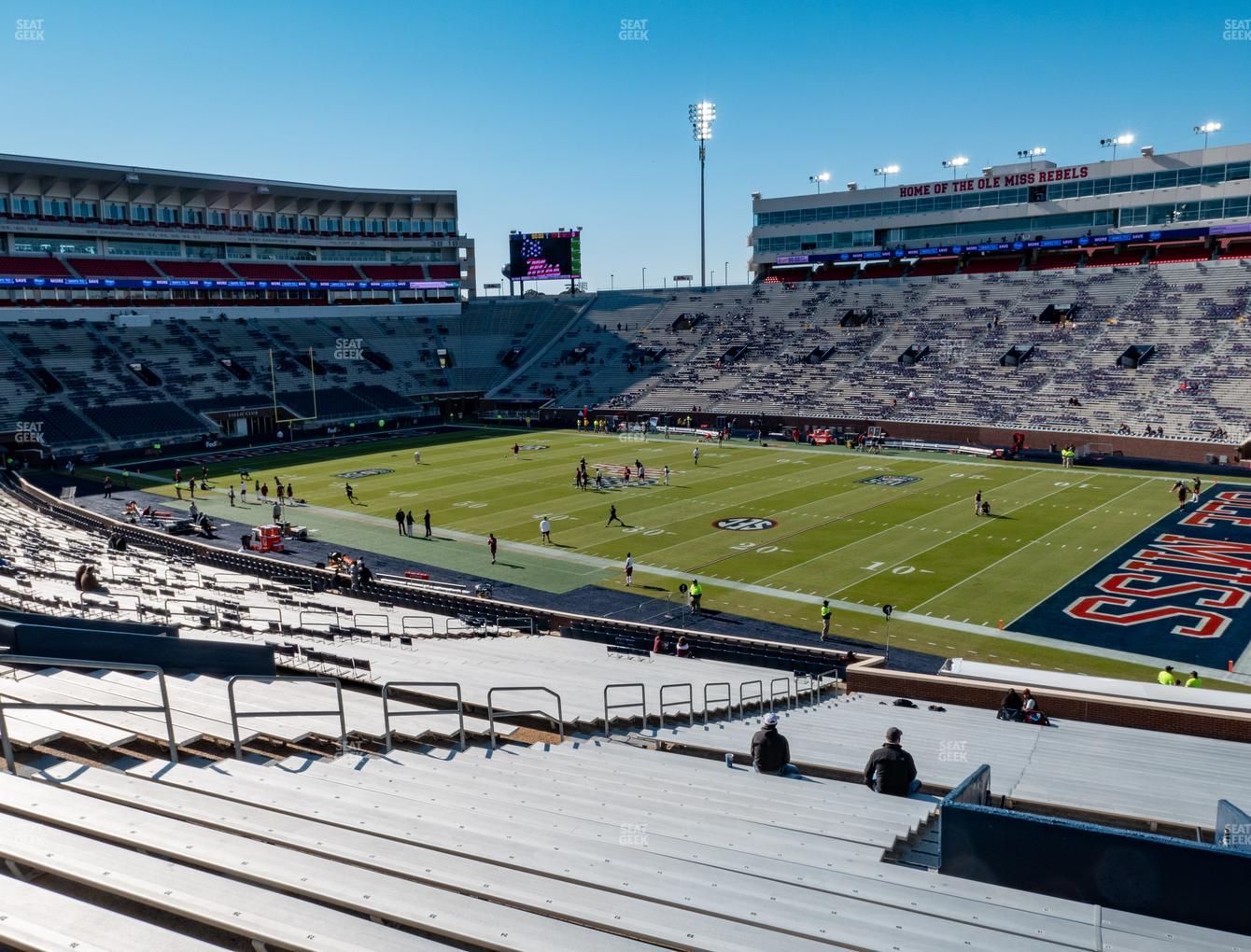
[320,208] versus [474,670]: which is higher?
[320,208]

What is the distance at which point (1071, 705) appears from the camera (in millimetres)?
15062

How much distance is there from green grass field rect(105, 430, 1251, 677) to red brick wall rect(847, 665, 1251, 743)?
5.87 m

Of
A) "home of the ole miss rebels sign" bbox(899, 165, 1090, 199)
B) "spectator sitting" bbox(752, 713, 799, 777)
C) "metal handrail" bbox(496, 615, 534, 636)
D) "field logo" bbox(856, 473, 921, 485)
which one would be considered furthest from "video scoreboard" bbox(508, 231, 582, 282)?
"spectator sitting" bbox(752, 713, 799, 777)

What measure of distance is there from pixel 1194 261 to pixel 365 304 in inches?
2763

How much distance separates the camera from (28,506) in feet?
120

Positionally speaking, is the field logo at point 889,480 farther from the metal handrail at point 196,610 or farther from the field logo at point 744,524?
the metal handrail at point 196,610

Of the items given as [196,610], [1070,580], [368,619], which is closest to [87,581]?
[196,610]

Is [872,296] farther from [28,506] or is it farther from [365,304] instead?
[28,506]

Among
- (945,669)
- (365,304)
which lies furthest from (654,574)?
(365,304)

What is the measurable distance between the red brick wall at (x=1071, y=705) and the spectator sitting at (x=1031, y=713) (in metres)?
0.71

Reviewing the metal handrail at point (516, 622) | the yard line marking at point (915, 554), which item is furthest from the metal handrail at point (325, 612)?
the yard line marking at point (915, 554)

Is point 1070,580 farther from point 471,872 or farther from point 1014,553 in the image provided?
point 471,872

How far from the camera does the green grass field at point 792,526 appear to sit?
25781 millimetres

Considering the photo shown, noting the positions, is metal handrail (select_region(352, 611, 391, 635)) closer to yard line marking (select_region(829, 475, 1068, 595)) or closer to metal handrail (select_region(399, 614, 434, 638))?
metal handrail (select_region(399, 614, 434, 638))
